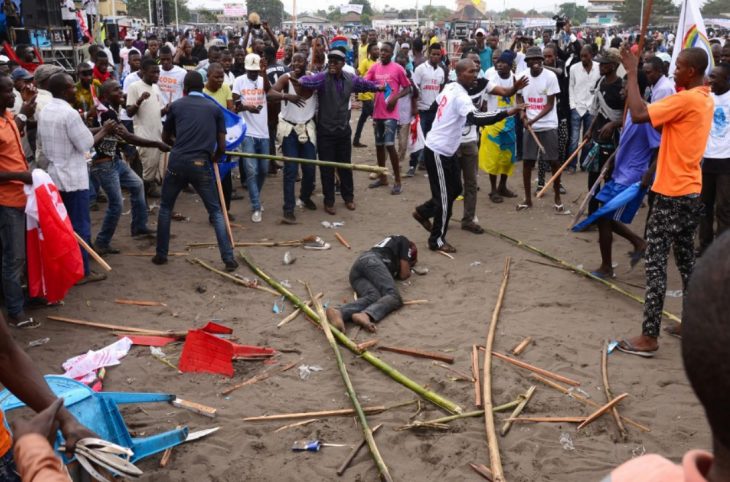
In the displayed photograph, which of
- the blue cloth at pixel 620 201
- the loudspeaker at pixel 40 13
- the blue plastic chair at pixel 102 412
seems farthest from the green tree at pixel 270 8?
the blue plastic chair at pixel 102 412

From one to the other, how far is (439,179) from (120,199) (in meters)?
3.55

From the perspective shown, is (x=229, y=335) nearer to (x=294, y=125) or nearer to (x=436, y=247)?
(x=436, y=247)

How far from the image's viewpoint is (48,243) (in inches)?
238

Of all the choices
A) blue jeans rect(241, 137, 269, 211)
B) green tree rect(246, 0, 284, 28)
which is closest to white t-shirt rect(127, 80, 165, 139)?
blue jeans rect(241, 137, 269, 211)

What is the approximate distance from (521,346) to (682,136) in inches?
78.1

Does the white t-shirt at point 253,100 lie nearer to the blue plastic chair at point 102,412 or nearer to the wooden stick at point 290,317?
the wooden stick at point 290,317

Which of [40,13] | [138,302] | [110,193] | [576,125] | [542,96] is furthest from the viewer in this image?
[40,13]

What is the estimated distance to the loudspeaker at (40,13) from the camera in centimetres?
1852

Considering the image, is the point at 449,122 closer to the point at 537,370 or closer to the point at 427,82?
the point at 537,370

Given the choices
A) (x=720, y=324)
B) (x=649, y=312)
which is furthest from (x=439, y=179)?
(x=720, y=324)

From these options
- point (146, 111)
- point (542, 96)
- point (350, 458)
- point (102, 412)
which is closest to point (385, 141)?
point (542, 96)

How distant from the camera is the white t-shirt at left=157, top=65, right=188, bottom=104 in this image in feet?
34.5

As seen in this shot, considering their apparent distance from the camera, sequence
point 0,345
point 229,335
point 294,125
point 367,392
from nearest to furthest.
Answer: point 0,345 → point 367,392 → point 229,335 → point 294,125

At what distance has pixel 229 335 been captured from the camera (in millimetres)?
6172
